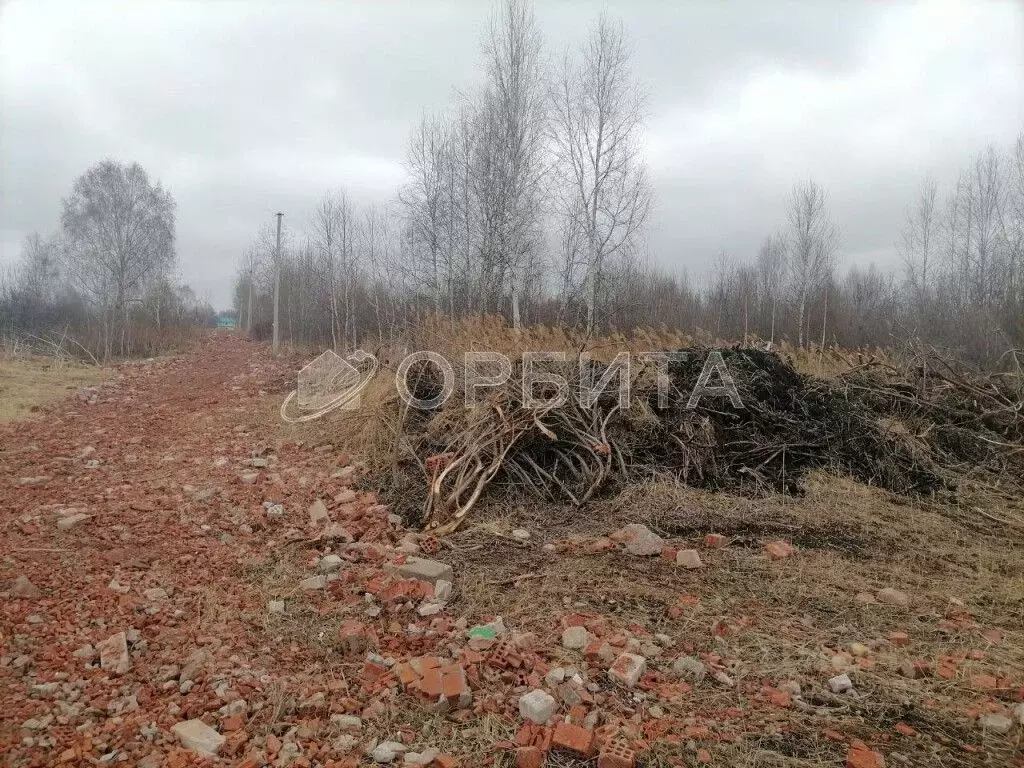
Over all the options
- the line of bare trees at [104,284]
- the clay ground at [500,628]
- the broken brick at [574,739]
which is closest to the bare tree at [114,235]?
the line of bare trees at [104,284]

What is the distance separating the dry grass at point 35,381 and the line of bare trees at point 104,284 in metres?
2.37

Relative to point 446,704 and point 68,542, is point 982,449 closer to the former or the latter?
point 446,704

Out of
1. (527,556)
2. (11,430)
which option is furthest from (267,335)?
(527,556)

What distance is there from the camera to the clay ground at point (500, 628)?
216 centimetres

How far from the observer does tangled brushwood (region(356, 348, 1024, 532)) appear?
5137 mm

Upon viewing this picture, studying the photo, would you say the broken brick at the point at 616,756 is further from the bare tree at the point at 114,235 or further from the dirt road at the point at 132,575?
the bare tree at the point at 114,235

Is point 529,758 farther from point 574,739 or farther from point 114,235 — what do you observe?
point 114,235

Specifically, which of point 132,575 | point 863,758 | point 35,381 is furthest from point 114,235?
point 863,758

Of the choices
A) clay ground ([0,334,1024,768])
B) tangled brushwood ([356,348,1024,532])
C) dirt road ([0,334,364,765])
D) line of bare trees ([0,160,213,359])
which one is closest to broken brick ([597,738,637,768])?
clay ground ([0,334,1024,768])

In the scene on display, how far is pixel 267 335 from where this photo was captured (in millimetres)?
32594

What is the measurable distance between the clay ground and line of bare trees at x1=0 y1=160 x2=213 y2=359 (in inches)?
671

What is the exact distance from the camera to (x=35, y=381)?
11312 mm

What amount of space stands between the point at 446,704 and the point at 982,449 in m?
6.82

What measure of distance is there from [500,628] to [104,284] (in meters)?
22.8
